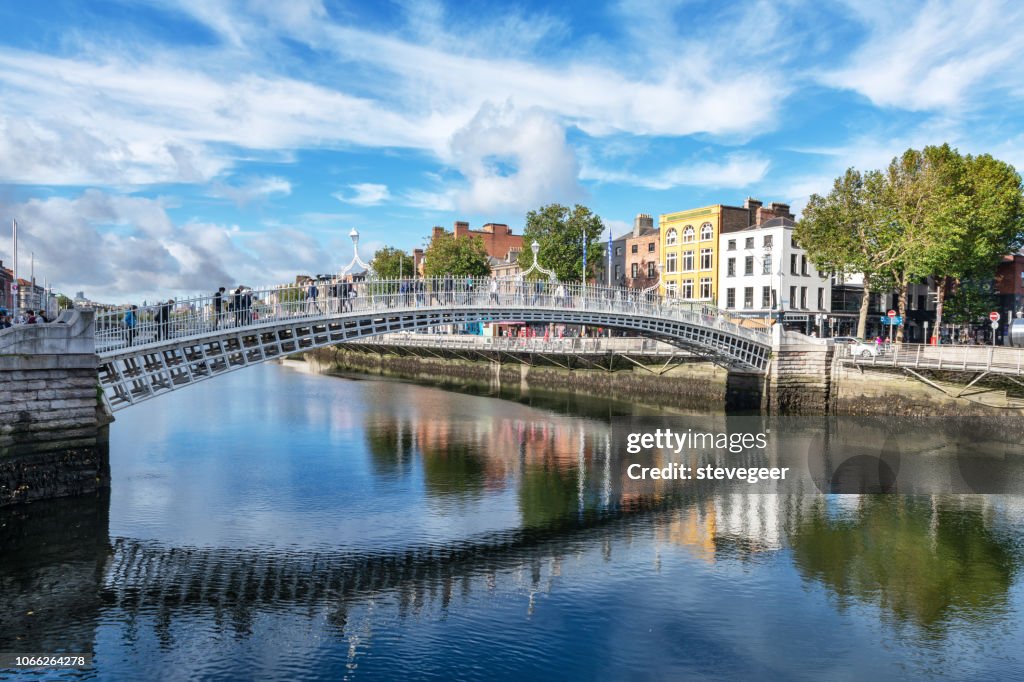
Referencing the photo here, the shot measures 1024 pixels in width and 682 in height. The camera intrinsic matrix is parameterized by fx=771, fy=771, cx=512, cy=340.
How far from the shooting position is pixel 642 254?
240ft

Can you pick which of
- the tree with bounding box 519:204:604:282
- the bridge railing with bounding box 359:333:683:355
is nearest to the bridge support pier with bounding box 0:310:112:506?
the bridge railing with bounding box 359:333:683:355

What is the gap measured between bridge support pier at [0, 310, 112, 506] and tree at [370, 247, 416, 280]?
68.8 m

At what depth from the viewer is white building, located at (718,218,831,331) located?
60188mm

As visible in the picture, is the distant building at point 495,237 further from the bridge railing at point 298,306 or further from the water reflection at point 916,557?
the water reflection at point 916,557

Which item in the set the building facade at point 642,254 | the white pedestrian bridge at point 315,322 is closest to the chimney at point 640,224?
the building facade at point 642,254

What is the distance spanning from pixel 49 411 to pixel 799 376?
117 feet

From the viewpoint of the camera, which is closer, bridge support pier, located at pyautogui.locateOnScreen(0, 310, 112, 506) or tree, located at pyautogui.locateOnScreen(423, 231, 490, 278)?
bridge support pier, located at pyautogui.locateOnScreen(0, 310, 112, 506)

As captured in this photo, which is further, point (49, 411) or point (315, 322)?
point (315, 322)

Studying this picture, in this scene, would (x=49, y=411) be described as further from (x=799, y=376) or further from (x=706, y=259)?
(x=706, y=259)

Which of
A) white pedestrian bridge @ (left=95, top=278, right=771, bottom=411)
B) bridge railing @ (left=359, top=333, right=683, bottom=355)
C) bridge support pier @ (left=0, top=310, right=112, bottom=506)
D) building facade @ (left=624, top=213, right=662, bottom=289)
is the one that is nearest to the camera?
bridge support pier @ (left=0, top=310, right=112, bottom=506)

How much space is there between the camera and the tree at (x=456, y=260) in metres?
76.7

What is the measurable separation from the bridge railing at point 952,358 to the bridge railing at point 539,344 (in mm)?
13551

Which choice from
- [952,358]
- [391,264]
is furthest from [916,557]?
[391,264]

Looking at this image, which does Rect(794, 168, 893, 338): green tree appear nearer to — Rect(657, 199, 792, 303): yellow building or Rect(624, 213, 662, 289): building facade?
Rect(657, 199, 792, 303): yellow building
